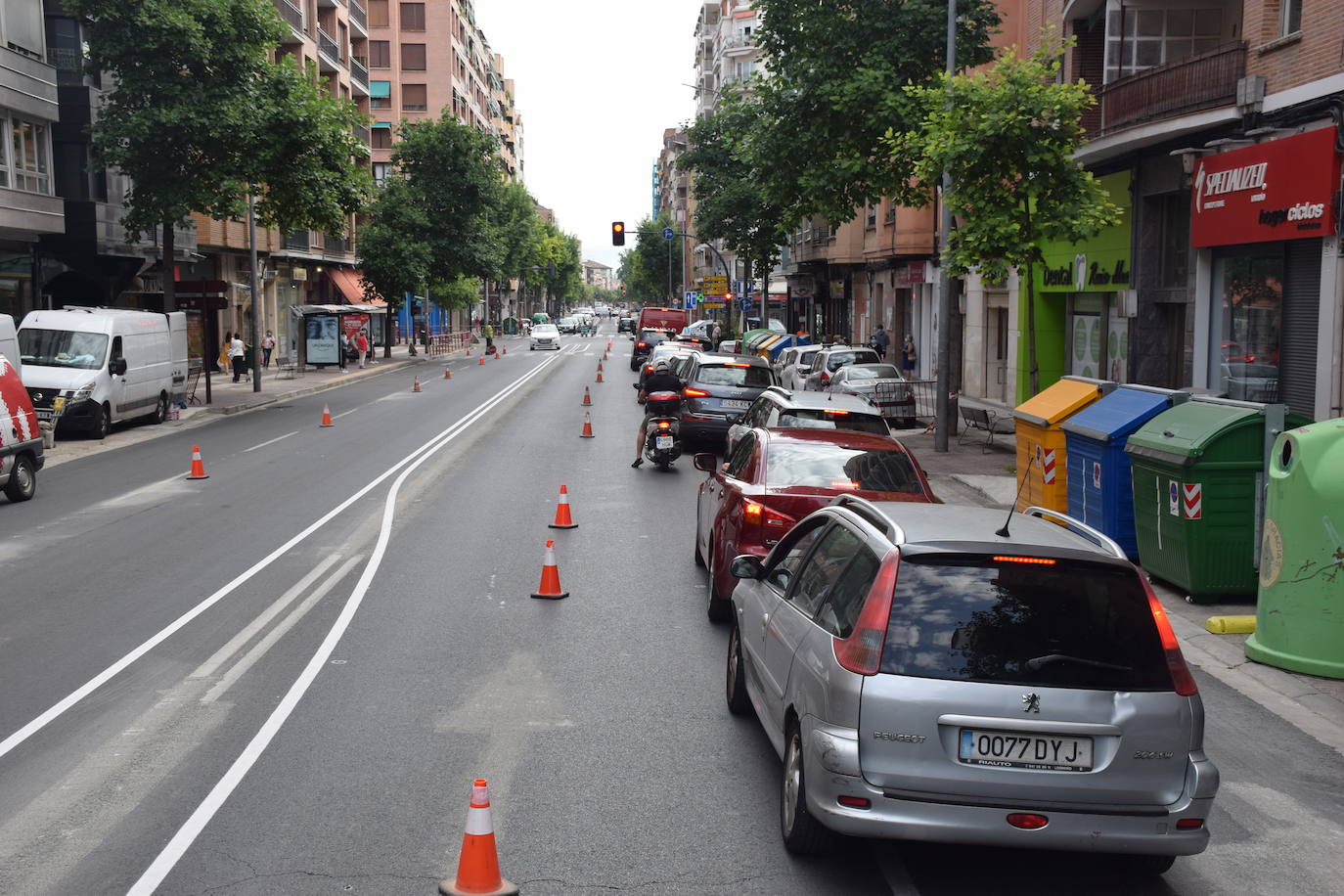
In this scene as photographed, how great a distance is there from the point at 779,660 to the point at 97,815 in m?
3.16

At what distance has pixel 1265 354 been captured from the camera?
18.0 m

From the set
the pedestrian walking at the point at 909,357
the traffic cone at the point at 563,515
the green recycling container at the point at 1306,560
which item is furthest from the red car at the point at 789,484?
the pedestrian walking at the point at 909,357

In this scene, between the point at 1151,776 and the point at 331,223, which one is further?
the point at 331,223

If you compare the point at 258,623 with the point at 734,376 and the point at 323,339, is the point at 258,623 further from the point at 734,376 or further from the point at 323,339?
the point at 323,339

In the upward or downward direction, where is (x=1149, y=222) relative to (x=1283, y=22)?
downward

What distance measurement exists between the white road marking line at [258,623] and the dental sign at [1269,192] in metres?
12.1

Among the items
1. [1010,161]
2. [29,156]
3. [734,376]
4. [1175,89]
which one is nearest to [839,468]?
[1010,161]

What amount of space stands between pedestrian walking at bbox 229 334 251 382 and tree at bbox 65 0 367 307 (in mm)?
10491

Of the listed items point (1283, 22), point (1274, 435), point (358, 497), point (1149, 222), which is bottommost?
point (358, 497)

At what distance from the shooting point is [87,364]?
25062 mm

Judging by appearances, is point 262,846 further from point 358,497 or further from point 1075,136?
point 1075,136

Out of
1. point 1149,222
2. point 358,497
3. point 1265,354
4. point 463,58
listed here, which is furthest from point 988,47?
point 463,58

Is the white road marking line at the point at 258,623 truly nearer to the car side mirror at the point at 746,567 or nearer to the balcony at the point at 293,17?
the car side mirror at the point at 746,567

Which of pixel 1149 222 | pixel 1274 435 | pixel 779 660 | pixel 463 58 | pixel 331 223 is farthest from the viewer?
pixel 463 58
